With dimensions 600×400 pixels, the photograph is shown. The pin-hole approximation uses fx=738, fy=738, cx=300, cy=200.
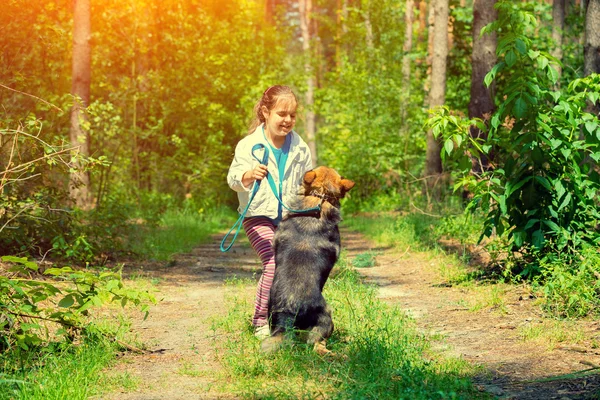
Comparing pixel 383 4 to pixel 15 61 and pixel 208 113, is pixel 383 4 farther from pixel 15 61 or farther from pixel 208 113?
pixel 15 61

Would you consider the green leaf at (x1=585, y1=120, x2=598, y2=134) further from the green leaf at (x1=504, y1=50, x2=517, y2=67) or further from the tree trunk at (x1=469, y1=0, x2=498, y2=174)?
the tree trunk at (x1=469, y1=0, x2=498, y2=174)

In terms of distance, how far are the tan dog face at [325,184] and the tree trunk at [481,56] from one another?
7.85m

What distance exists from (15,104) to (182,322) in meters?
5.28

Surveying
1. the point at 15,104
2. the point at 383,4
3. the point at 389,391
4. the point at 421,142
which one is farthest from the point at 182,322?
the point at 383,4

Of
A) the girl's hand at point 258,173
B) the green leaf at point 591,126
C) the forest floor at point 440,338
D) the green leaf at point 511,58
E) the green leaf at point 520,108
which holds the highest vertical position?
the green leaf at point 511,58

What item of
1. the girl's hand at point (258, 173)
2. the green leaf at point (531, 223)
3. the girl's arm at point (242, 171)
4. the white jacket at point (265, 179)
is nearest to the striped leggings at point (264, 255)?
the white jacket at point (265, 179)

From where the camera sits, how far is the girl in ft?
20.6

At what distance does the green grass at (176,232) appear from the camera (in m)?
13.1

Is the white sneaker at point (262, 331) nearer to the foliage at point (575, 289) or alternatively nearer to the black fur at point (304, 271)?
the black fur at point (304, 271)

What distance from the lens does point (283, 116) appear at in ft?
20.6

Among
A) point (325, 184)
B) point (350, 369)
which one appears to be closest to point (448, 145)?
point (325, 184)

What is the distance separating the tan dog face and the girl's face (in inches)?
23.6

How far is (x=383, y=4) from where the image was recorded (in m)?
32.1

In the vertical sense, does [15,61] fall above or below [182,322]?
above
